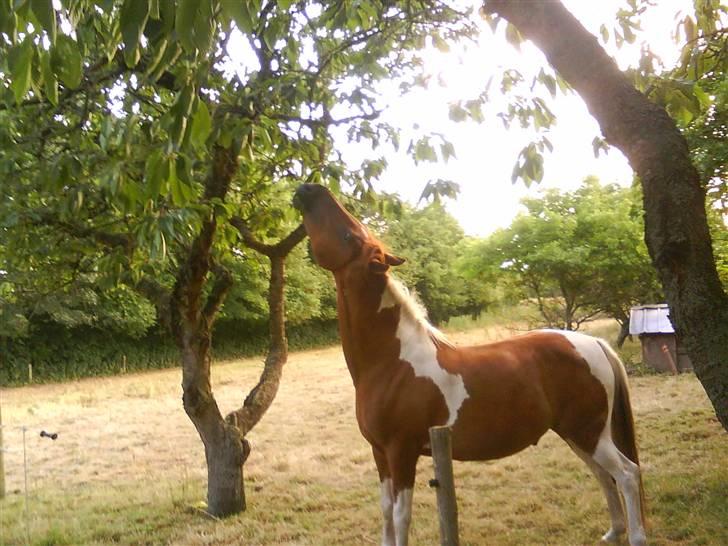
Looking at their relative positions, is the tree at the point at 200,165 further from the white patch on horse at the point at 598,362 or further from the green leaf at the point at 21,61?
the white patch on horse at the point at 598,362

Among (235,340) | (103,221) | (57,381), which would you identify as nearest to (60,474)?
(103,221)

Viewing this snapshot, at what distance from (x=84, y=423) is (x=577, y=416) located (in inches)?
355

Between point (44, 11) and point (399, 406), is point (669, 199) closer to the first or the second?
point (399, 406)

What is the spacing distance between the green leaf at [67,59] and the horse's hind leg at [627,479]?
2951 mm

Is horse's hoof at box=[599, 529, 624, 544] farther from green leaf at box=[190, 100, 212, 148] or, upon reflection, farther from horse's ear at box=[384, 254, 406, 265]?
green leaf at box=[190, 100, 212, 148]

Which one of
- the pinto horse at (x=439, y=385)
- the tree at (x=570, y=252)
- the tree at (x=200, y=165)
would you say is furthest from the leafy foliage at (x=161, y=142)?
the tree at (x=570, y=252)

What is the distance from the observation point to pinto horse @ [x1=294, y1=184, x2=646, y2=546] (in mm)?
2975

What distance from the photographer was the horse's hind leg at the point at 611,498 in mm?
3600

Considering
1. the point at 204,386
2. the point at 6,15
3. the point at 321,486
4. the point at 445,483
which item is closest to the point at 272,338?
the point at 204,386

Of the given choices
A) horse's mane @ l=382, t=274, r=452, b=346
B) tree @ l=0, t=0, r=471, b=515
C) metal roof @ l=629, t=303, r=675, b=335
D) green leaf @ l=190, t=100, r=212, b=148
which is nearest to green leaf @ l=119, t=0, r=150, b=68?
green leaf @ l=190, t=100, r=212, b=148

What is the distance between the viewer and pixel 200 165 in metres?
4.23

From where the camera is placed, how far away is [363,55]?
163 inches

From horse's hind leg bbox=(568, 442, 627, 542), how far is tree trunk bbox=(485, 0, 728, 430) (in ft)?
5.00

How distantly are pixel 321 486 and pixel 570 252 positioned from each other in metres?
6.81
